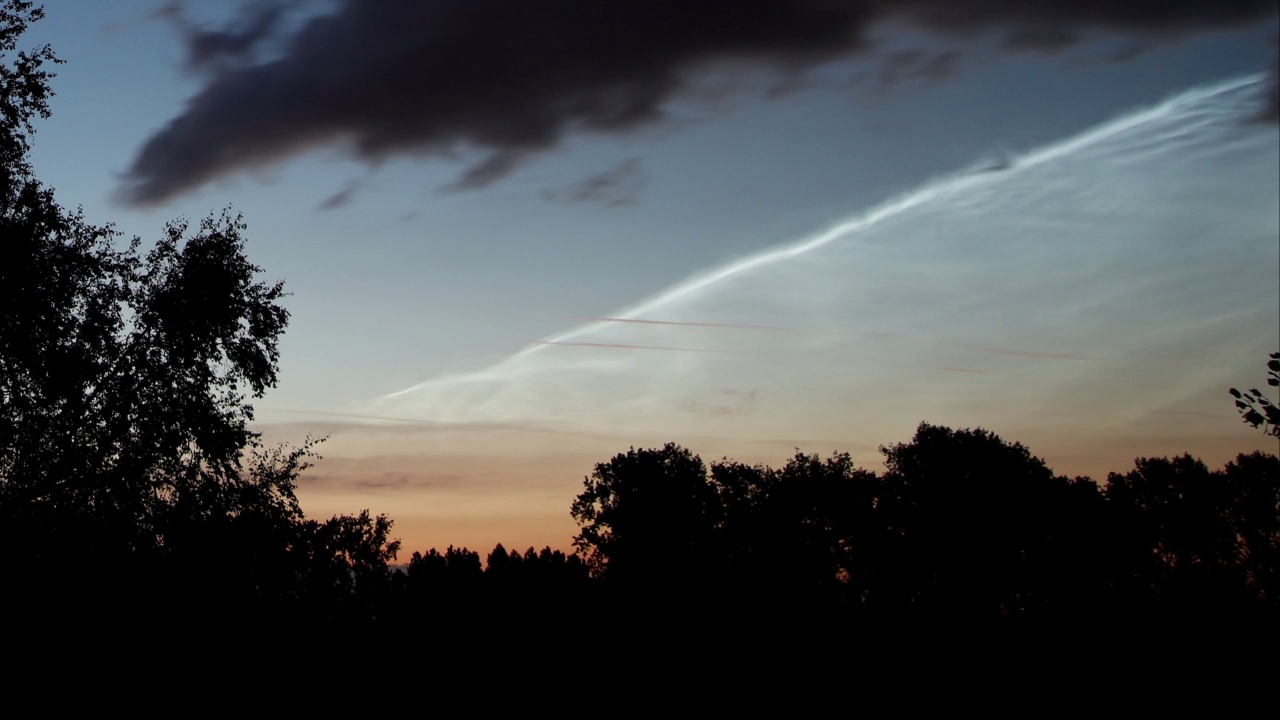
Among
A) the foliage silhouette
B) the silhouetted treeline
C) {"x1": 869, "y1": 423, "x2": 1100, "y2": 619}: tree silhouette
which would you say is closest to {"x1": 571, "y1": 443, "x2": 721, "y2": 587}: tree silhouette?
the silhouetted treeline

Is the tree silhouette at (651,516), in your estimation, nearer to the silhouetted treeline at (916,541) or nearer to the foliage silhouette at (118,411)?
the silhouetted treeline at (916,541)

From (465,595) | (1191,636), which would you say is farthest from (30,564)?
A: (465,595)

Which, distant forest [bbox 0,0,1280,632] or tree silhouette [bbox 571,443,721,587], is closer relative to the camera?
distant forest [bbox 0,0,1280,632]

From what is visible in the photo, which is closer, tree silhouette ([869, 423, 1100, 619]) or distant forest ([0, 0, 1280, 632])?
distant forest ([0, 0, 1280, 632])

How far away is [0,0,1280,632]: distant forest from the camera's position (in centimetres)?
2586

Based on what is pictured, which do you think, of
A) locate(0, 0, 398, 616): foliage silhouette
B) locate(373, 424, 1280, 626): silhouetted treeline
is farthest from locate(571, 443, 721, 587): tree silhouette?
locate(0, 0, 398, 616): foliage silhouette

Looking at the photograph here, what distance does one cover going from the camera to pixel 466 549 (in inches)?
4060

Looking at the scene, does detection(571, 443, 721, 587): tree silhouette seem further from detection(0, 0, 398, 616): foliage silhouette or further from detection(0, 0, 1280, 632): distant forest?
detection(0, 0, 398, 616): foliage silhouette

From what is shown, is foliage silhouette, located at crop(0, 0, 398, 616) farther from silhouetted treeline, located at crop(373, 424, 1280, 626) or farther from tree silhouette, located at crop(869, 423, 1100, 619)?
tree silhouette, located at crop(869, 423, 1100, 619)

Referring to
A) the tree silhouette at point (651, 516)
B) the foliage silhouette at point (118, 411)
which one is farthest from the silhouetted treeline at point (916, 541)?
the foliage silhouette at point (118, 411)

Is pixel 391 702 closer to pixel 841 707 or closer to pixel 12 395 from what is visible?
pixel 841 707

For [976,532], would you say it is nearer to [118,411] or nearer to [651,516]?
[651,516]

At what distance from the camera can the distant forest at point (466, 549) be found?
25859 millimetres

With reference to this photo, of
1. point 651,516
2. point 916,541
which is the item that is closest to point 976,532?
point 916,541
